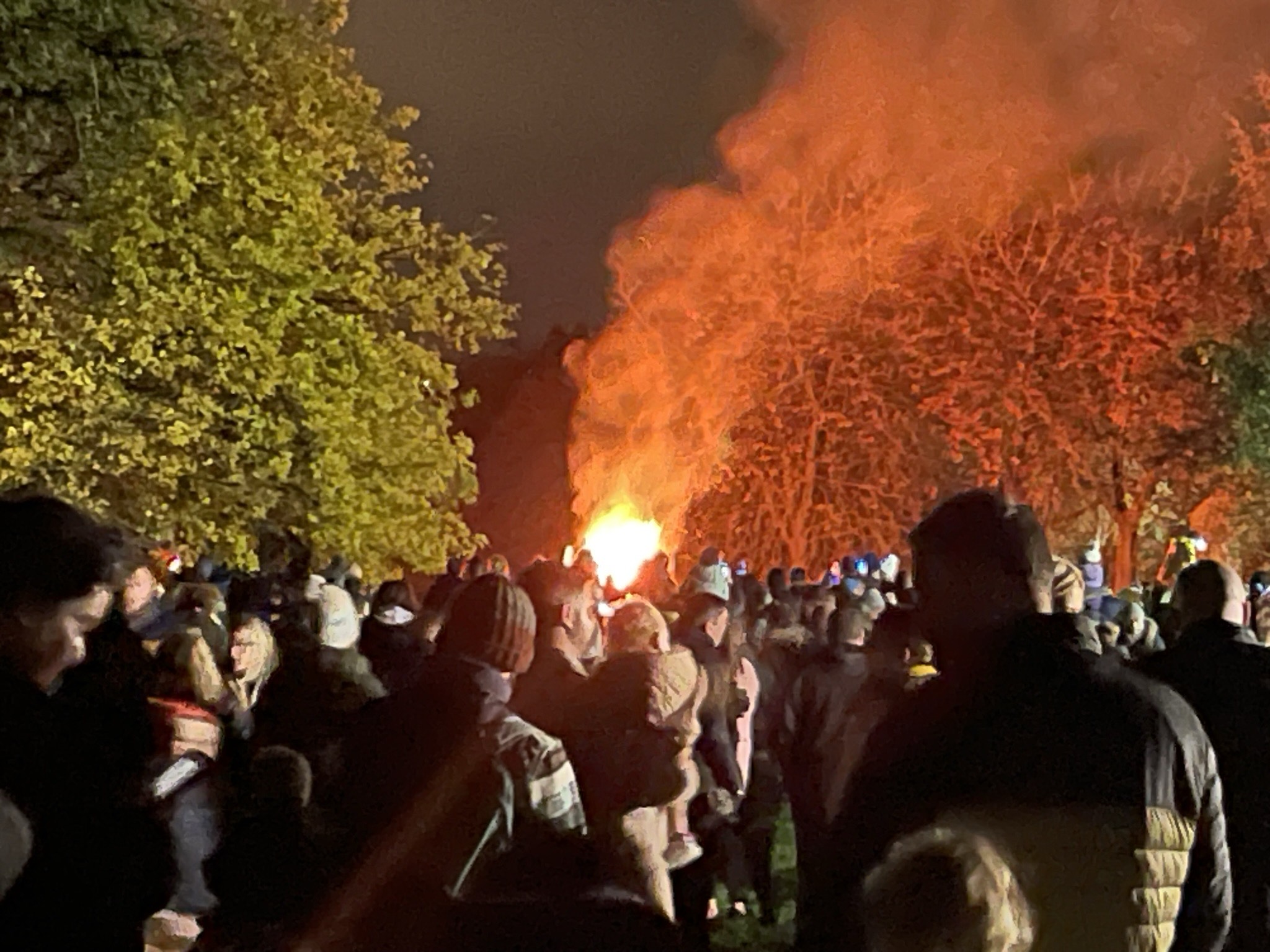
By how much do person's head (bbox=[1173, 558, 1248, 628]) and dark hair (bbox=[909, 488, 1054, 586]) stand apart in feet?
5.62

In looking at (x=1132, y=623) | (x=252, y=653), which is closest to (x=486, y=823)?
(x=252, y=653)

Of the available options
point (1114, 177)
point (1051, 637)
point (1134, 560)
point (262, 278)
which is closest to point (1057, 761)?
point (1051, 637)

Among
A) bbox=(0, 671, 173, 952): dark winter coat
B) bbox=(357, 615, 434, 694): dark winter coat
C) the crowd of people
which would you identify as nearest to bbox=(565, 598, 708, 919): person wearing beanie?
the crowd of people

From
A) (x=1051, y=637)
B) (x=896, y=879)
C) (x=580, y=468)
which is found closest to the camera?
(x=896, y=879)

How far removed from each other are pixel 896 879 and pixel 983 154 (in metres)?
31.6

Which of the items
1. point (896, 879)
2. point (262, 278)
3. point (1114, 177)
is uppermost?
point (1114, 177)

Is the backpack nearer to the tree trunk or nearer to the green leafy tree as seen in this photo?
the green leafy tree

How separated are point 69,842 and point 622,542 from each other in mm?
21290

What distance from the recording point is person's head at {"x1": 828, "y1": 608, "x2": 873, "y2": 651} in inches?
365

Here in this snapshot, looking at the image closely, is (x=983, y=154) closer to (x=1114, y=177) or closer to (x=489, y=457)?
(x=1114, y=177)

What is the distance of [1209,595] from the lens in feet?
17.1

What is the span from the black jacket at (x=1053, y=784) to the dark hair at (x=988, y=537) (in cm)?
12

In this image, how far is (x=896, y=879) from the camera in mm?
2289

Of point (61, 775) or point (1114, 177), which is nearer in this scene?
point (61, 775)
